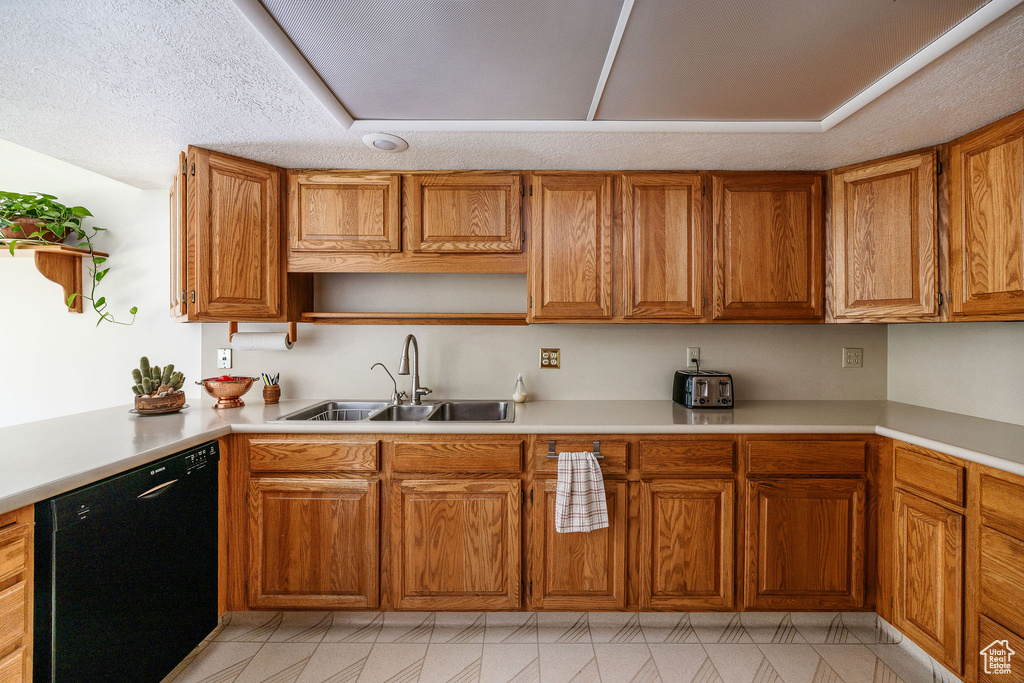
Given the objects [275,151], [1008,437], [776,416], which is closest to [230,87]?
[275,151]

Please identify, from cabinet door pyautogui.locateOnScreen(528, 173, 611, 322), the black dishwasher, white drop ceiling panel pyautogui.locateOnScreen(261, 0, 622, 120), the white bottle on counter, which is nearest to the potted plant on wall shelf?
the black dishwasher

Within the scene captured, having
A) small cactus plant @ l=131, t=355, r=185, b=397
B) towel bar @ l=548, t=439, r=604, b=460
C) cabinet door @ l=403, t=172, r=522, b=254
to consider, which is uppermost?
cabinet door @ l=403, t=172, r=522, b=254

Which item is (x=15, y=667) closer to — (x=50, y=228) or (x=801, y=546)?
(x=50, y=228)

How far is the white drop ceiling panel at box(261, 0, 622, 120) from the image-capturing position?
1177 millimetres

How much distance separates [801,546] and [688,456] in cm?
58

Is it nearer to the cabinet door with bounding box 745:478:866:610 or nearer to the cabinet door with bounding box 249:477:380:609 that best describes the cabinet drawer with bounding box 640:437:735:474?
the cabinet door with bounding box 745:478:866:610

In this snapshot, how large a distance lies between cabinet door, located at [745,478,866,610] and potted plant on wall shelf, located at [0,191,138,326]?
3205 mm

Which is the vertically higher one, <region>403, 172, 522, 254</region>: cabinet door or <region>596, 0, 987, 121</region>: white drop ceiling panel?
<region>596, 0, 987, 121</region>: white drop ceiling panel

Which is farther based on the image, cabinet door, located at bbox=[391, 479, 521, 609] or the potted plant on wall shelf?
the potted plant on wall shelf

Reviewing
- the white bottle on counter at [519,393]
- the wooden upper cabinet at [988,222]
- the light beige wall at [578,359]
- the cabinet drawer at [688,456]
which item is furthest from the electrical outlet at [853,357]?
the white bottle on counter at [519,393]

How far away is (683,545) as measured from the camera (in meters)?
1.84

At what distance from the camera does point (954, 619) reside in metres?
1.49

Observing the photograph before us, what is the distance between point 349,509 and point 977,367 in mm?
2758

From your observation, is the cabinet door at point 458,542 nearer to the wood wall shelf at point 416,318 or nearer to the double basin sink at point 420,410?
the double basin sink at point 420,410
